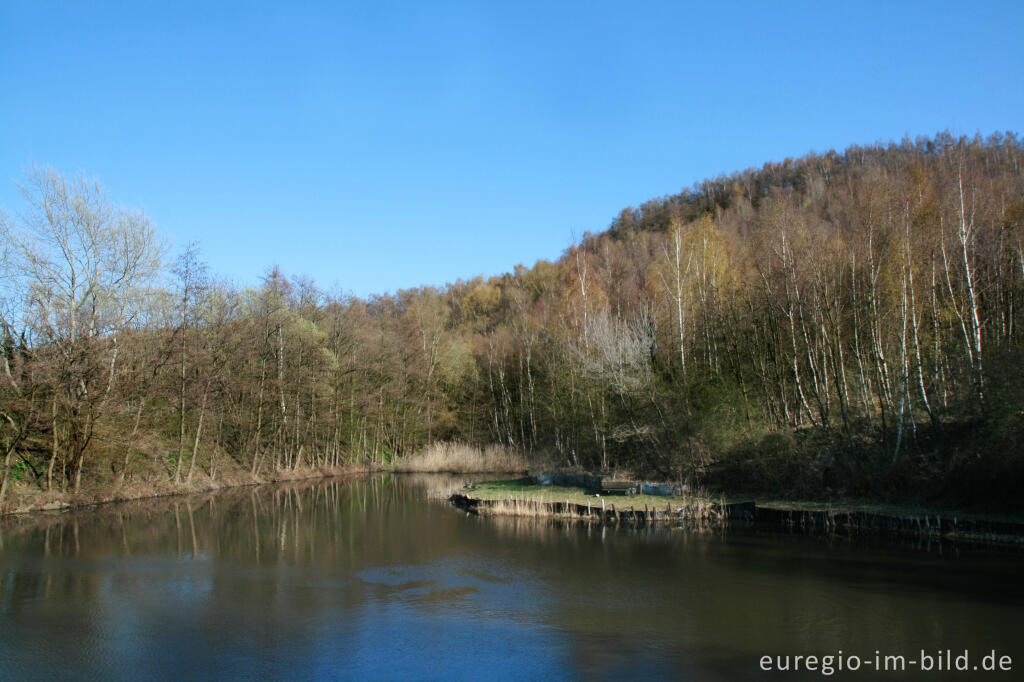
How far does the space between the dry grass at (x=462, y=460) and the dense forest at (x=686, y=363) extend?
1212 millimetres

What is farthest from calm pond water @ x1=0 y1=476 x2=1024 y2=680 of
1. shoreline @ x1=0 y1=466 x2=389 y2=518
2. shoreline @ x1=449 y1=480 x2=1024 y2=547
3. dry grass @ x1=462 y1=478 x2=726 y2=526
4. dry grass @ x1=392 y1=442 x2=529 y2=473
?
dry grass @ x1=392 y1=442 x2=529 y2=473

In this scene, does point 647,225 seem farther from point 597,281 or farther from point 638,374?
point 638,374

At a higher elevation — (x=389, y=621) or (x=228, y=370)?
(x=228, y=370)

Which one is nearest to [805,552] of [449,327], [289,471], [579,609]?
[579,609]

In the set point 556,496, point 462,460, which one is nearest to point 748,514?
point 556,496

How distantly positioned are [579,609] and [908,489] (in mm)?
12271

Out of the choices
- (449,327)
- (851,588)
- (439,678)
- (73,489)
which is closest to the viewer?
(439,678)

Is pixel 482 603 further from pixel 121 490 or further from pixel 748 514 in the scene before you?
pixel 121 490

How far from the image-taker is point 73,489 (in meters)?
23.6

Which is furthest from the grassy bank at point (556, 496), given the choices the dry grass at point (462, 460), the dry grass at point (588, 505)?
the dry grass at point (462, 460)

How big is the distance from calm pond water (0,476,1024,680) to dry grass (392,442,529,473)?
55.9 ft

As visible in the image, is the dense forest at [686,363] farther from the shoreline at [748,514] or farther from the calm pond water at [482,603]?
the calm pond water at [482,603]

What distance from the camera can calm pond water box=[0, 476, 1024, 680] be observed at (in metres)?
8.74

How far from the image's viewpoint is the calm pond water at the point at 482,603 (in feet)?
28.7
